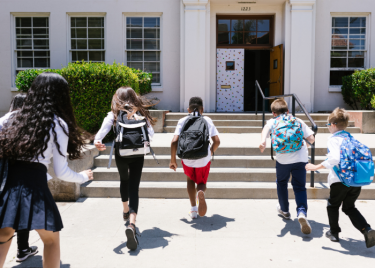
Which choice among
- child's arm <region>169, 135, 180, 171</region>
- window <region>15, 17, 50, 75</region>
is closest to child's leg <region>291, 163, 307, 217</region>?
child's arm <region>169, 135, 180, 171</region>

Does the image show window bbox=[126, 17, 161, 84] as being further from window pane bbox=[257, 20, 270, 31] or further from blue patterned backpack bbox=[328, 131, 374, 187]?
blue patterned backpack bbox=[328, 131, 374, 187]

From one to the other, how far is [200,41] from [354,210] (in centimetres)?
841

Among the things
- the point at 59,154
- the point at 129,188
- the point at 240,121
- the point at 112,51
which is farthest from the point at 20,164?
the point at 112,51

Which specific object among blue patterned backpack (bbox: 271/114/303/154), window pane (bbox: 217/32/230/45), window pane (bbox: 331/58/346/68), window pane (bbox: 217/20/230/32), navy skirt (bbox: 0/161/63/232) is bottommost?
navy skirt (bbox: 0/161/63/232)

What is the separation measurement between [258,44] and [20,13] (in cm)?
843

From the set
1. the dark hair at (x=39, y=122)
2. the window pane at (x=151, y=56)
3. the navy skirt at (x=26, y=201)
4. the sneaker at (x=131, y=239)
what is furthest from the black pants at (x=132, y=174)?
the window pane at (x=151, y=56)

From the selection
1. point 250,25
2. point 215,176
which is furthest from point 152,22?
point 215,176

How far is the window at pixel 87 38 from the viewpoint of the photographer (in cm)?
1172

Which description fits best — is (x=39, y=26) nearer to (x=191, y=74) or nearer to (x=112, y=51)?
(x=112, y=51)

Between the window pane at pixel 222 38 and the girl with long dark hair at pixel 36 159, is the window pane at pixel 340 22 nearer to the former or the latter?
the window pane at pixel 222 38

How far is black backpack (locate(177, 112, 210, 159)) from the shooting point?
4156 mm

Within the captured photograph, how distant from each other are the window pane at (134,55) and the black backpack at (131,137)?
8459mm

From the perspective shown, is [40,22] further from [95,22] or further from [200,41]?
[200,41]

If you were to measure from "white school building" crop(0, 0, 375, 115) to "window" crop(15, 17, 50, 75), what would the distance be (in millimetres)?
33
